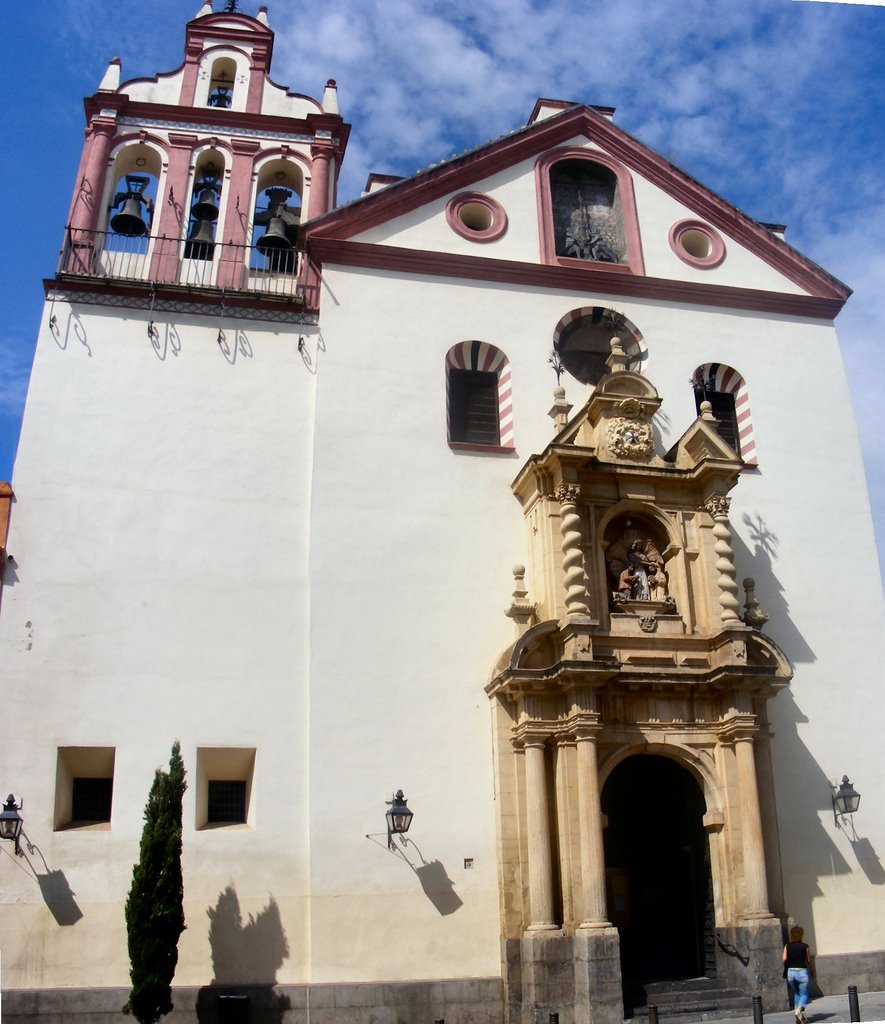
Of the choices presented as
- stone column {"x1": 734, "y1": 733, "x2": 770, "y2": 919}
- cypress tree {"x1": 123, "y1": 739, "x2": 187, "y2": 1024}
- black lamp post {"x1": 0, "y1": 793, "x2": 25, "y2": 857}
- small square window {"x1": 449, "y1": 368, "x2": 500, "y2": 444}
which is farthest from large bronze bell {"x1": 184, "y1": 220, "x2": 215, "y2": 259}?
stone column {"x1": 734, "y1": 733, "x2": 770, "y2": 919}

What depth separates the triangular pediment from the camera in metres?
18.5

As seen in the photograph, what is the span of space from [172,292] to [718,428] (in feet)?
33.7

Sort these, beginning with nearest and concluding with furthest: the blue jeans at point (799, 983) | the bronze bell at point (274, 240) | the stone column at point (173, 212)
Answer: the blue jeans at point (799, 983)
the stone column at point (173, 212)
the bronze bell at point (274, 240)

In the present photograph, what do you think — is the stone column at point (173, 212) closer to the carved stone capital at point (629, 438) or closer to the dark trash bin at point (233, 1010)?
the carved stone capital at point (629, 438)

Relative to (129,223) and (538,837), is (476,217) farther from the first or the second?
(538,837)

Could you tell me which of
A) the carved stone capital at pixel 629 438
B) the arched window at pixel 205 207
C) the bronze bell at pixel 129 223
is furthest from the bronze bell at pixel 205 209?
the carved stone capital at pixel 629 438

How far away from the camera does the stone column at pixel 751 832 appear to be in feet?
47.5

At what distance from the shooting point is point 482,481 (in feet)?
55.9

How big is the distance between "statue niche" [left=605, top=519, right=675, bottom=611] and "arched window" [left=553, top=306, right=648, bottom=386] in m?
3.37

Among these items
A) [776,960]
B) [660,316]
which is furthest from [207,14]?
[776,960]

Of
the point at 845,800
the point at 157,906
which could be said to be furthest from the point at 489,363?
the point at 157,906

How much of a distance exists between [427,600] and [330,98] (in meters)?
11.2

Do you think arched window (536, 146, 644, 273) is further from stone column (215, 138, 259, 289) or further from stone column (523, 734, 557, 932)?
stone column (523, 734, 557, 932)

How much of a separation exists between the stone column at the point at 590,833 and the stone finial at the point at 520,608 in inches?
79.8
